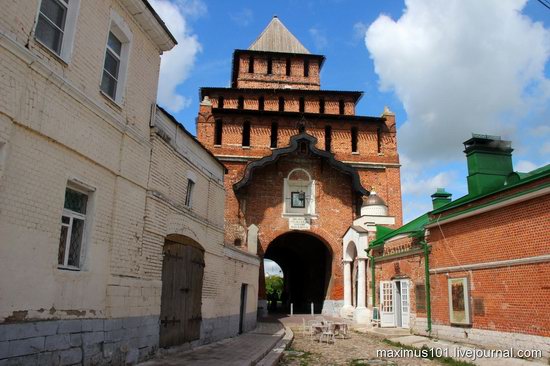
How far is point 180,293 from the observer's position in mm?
10156

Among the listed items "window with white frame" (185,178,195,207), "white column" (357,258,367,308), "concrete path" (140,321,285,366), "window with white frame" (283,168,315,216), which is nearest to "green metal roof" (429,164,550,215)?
"concrete path" (140,321,285,366)

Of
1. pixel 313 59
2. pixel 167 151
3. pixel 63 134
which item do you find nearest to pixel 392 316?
pixel 167 151

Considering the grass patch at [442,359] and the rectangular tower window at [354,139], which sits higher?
the rectangular tower window at [354,139]

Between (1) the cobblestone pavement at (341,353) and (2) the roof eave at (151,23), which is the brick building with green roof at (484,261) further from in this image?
(2) the roof eave at (151,23)

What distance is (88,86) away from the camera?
6988 millimetres

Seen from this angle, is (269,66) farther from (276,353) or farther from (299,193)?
(276,353)

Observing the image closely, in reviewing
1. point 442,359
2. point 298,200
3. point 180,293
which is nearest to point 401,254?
point 442,359

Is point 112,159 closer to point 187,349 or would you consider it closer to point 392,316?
point 187,349

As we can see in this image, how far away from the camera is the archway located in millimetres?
28858

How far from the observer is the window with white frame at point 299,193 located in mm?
25375

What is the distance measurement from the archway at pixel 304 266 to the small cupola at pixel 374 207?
11.4 feet

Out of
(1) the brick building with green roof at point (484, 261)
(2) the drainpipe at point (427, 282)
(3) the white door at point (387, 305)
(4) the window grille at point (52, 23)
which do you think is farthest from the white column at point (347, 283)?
(4) the window grille at point (52, 23)

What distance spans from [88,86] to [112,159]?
1.24 meters

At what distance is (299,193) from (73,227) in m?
19.4
